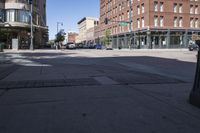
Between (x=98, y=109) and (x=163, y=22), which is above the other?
(x=163, y=22)

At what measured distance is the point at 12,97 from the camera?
26.4 ft

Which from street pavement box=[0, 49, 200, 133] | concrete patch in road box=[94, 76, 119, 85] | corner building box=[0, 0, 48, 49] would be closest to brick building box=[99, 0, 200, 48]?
corner building box=[0, 0, 48, 49]

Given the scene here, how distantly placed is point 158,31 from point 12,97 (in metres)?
61.1

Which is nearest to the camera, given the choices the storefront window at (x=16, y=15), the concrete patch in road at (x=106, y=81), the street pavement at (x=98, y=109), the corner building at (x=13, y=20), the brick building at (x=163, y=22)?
the street pavement at (x=98, y=109)

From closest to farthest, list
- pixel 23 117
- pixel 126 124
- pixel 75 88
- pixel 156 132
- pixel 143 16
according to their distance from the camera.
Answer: pixel 156 132 < pixel 126 124 < pixel 23 117 < pixel 75 88 < pixel 143 16

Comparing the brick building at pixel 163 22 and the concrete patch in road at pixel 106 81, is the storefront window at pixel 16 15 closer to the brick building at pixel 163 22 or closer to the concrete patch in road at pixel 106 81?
the brick building at pixel 163 22

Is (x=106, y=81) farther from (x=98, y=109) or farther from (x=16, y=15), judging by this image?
(x=16, y=15)

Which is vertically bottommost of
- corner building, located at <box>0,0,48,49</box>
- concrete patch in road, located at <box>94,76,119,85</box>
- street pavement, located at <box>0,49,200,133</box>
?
street pavement, located at <box>0,49,200,133</box>

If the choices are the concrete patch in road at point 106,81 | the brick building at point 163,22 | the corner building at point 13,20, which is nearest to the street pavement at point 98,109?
the concrete patch in road at point 106,81

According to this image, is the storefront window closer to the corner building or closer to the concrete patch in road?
the corner building

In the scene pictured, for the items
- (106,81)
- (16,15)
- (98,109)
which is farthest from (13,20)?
(98,109)

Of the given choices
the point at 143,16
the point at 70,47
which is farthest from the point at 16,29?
the point at 143,16

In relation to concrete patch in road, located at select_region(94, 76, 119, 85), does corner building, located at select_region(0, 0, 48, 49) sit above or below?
above

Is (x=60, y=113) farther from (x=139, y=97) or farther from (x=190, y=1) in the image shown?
(x=190, y=1)
